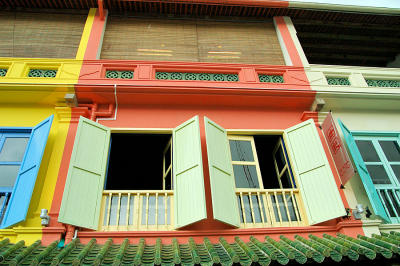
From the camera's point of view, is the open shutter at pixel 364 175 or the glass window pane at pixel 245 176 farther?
the glass window pane at pixel 245 176

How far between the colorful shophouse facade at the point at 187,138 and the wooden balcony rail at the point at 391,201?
30 millimetres

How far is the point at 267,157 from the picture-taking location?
20.7ft

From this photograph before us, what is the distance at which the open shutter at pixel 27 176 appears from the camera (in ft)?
13.6

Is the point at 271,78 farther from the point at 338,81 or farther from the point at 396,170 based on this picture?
the point at 396,170

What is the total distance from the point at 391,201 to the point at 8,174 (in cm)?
564

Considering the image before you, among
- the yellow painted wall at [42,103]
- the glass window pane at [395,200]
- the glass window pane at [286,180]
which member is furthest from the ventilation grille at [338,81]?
the yellow painted wall at [42,103]

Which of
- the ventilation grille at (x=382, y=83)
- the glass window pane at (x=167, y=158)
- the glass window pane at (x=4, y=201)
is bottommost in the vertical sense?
the glass window pane at (x=4, y=201)

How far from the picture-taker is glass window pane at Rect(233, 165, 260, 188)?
5.08 meters

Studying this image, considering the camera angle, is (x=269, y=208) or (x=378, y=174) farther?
(x=378, y=174)

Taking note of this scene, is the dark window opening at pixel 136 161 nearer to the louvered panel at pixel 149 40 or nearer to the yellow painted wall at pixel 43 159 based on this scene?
the yellow painted wall at pixel 43 159

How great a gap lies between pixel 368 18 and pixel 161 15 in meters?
4.66

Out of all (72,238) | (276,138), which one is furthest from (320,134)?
(72,238)

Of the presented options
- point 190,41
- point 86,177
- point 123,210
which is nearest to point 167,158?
point 123,210

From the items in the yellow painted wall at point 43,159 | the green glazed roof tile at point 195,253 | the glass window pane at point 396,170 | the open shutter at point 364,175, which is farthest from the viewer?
the glass window pane at point 396,170
